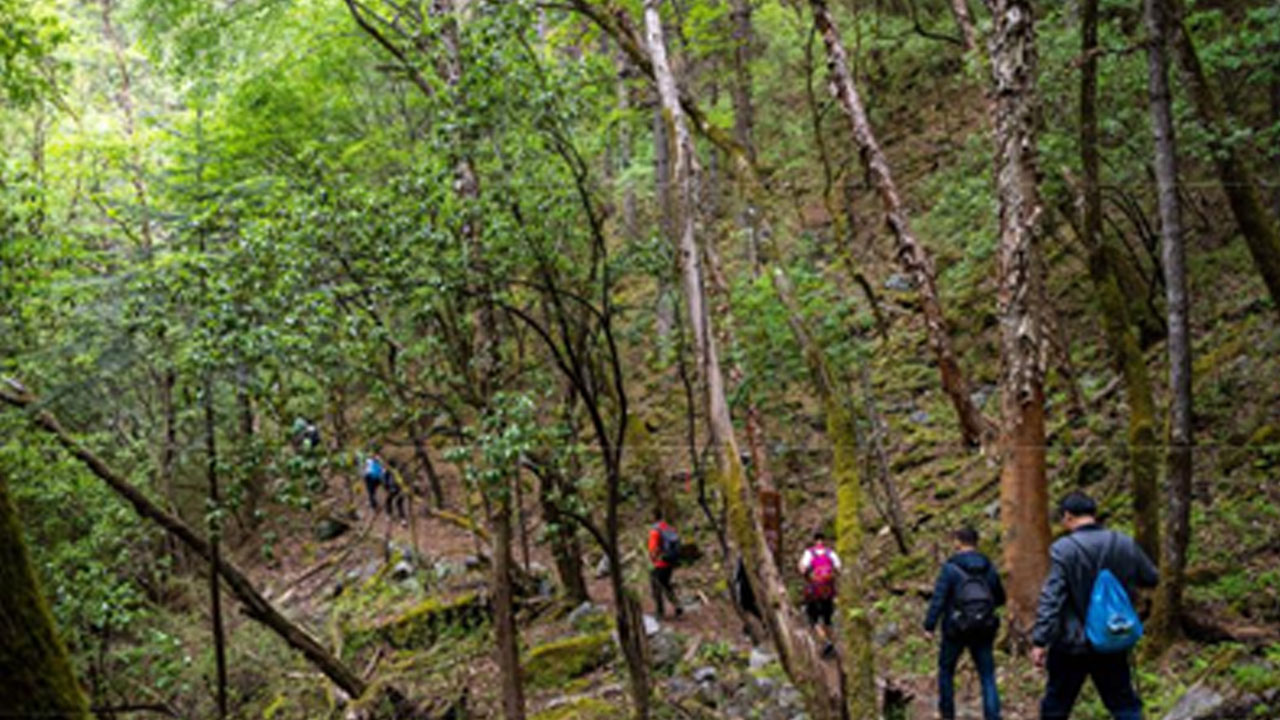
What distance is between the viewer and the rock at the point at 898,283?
59.5 ft

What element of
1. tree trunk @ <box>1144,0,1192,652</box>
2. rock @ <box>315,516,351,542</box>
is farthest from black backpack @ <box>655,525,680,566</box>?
rock @ <box>315,516,351,542</box>

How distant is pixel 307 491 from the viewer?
25.7 ft

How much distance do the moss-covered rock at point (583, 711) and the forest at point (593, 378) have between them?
0.10m

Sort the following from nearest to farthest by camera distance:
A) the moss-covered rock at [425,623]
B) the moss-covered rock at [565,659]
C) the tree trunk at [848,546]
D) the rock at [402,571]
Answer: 1. the tree trunk at [848,546]
2. the moss-covered rock at [565,659]
3. the moss-covered rock at [425,623]
4. the rock at [402,571]

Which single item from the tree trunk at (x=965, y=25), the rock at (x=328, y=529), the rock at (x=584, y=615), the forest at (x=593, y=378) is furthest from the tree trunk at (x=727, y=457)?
the rock at (x=328, y=529)

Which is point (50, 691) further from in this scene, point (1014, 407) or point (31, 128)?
point (31, 128)

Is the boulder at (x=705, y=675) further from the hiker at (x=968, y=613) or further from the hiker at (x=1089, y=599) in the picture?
the hiker at (x=1089, y=599)

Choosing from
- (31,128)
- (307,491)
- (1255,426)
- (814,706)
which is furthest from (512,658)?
(31,128)

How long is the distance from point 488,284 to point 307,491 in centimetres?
250

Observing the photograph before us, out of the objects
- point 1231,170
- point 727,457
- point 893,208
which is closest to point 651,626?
point 727,457

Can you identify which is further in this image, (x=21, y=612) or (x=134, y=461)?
(x=134, y=461)

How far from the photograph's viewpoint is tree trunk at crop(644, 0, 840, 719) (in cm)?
661

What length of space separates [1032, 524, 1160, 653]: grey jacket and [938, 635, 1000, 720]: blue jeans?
5.54ft

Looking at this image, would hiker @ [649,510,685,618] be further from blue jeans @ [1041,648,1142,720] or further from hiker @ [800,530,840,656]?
blue jeans @ [1041,648,1142,720]
